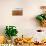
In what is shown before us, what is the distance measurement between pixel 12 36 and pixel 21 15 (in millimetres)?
397

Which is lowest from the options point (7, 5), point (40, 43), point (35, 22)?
point (40, 43)

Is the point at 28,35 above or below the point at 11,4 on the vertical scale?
below

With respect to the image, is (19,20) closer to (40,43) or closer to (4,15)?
(4,15)

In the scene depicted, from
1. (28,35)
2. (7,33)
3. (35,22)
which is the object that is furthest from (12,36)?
(35,22)

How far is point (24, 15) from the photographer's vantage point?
2965 mm

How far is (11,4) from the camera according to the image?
9.71 feet

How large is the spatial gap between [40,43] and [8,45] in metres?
0.53

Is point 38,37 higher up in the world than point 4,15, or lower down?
lower down

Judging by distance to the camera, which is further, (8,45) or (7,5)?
(7,5)

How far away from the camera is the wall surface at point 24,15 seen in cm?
296

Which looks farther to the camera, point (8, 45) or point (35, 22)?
point (35, 22)

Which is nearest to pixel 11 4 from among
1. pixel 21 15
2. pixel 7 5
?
pixel 7 5

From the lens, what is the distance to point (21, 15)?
2965mm

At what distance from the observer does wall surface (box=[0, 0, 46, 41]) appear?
9.70ft
